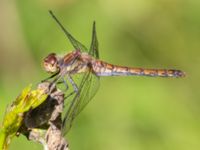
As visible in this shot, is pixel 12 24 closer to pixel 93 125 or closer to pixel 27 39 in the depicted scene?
pixel 27 39

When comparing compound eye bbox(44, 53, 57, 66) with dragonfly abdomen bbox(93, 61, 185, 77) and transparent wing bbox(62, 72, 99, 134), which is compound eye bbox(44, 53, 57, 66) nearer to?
transparent wing bbox(62, 72, 99, 134)

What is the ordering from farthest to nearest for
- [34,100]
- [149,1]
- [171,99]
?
[149,1], [171,99], [34,100]

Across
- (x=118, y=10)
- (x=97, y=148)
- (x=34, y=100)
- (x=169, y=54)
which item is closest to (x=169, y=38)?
(x=169, y=54)

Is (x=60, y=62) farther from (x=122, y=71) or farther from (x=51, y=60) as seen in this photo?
(x=122, y=71)

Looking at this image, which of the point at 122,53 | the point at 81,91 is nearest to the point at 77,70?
the point at 81,91

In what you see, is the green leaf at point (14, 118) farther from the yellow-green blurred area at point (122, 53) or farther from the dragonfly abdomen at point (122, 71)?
the yellow-green blurred area at point (122, 53)

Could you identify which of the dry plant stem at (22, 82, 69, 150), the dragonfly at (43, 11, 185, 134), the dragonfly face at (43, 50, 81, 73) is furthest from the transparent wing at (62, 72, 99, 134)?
the dry plant stem at (22, 82, 69, 150)
